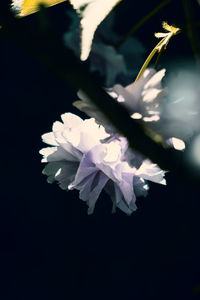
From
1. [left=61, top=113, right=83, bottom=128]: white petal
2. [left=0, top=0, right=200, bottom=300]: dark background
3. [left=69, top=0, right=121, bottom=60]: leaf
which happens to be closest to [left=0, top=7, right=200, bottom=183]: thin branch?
[left=69, top=0, right=121, bottom=60]: leaf

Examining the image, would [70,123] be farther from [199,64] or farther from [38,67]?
[38,67]

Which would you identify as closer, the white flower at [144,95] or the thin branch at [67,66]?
the thin branch at [67,66]

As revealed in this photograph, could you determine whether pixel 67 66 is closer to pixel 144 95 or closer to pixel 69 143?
pixel 144 95

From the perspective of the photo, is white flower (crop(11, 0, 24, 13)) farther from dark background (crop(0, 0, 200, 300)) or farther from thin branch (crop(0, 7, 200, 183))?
dark background (crop(0, 0, 200, 300))

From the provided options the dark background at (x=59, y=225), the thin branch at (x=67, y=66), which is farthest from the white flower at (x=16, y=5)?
the dark background at (x=59, y=225)

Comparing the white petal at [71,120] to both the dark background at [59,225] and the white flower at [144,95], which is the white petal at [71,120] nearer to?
the white flower at [144,95]

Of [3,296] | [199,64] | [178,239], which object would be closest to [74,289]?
[3,296]

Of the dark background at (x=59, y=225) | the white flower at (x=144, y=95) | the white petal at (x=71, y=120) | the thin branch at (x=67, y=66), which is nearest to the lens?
the thin branch at (x=67, y=66)
